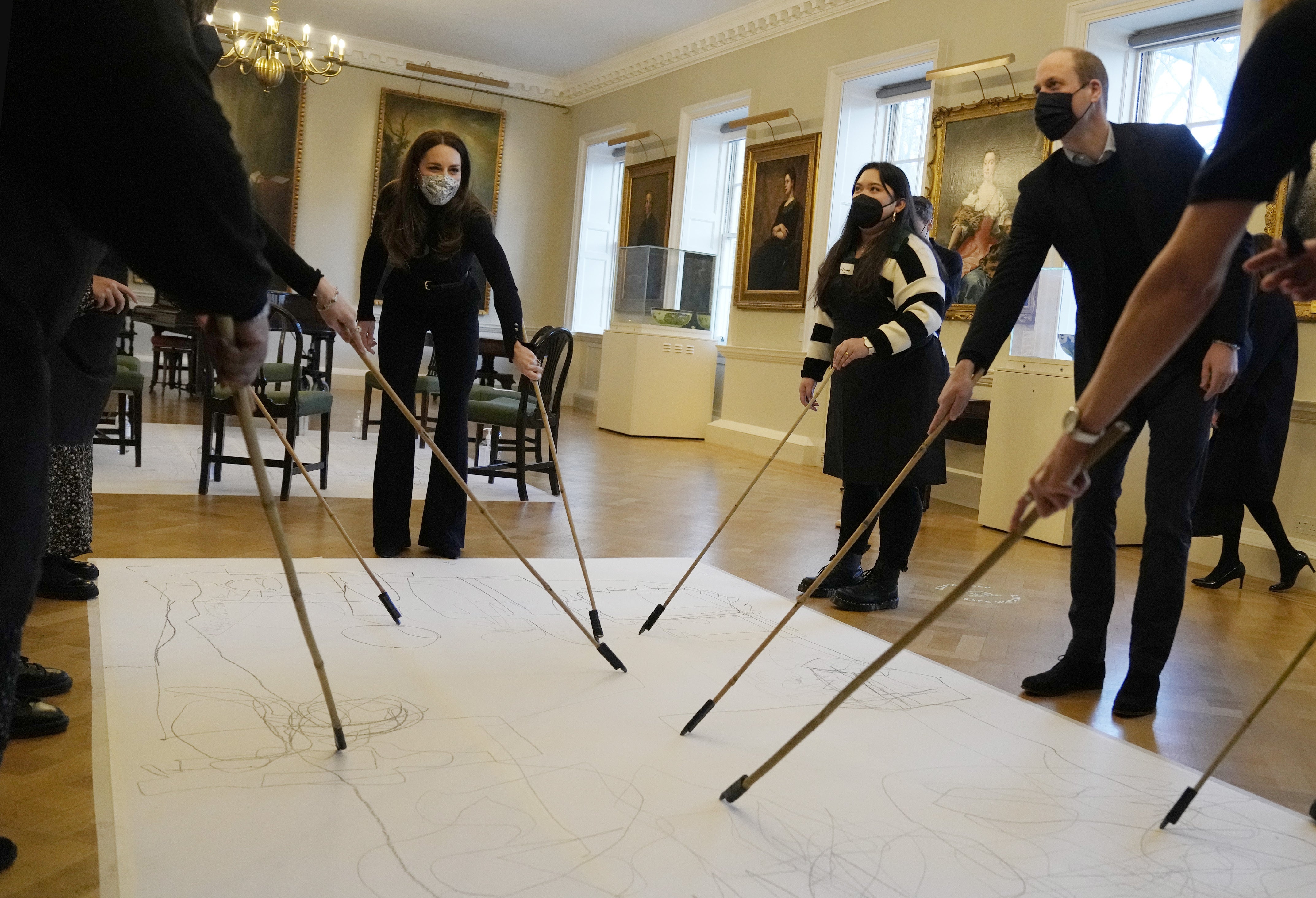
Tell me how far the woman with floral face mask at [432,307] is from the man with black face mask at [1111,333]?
1.94 metres

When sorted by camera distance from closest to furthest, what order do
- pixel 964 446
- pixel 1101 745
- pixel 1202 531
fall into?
pixel 1101 745 → pixel 1202 531 → pixel 964 446

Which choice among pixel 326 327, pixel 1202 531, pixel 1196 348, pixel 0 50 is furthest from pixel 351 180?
pixel 0 50

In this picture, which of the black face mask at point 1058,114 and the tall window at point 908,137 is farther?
the tall window at point 908,137

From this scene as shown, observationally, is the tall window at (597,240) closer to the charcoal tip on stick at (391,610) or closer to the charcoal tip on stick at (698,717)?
the charcoal tip on stick at (391,610)

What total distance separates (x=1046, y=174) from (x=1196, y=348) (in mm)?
654

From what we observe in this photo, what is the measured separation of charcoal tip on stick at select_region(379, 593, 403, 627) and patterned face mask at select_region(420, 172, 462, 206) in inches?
61.8

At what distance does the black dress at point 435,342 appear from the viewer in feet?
13.3

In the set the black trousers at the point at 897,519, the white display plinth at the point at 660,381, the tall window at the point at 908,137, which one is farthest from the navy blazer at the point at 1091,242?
the white display plinth at the point at 660,381

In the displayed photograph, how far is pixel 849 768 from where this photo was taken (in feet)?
7.44

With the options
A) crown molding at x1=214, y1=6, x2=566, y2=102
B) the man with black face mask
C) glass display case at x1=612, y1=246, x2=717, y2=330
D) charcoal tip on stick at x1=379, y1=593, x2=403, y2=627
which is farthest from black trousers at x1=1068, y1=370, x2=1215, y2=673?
crown molding at x1=214, y1=6, x2=566, y2=102

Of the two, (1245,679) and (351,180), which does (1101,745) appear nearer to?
(1245,679)

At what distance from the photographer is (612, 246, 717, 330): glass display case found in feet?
34.3

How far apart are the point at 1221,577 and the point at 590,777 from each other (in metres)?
4.10

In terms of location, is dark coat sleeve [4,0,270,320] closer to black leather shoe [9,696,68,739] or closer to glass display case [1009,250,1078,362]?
black leather shoe [9,696,68,739]
